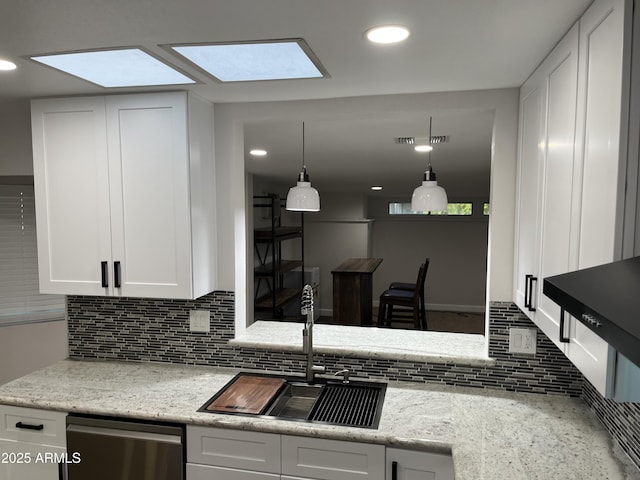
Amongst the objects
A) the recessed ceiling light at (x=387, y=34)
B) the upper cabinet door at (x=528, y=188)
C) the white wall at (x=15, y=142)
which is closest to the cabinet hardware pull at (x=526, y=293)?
the upper cabinet door at (x=528, y=188)

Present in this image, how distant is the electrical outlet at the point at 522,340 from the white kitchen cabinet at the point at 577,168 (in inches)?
15.1

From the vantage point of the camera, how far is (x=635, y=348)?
68 centimetres

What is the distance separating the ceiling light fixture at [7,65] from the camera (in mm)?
1647

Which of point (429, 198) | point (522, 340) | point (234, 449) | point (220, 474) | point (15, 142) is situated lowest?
point (220, 474)

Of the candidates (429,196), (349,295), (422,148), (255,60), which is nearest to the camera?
(255,60)

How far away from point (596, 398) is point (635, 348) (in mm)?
1408

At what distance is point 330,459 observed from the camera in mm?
1724

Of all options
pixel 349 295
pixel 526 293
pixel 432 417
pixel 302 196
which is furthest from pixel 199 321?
pixel 349 295

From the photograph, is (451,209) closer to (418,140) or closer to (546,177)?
(418,140)

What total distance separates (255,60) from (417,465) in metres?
1.65

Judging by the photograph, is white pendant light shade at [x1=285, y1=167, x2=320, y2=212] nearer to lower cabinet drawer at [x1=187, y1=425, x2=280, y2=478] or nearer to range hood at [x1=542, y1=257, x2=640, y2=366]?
lower cabinet drawer at [x1=187, y1=425, x2=280, y2=478]

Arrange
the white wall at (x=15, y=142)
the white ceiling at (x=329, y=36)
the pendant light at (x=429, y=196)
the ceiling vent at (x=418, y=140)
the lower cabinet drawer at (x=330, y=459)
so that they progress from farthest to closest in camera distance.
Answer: the ceiling vent at (x=418, y=140) → the white wall at (x=15, y=142) → the pendant light at (x=429, y=196) → the lower cabinet drawer at (x=330, y=459) → the white ceiling at (x=329, y=36)

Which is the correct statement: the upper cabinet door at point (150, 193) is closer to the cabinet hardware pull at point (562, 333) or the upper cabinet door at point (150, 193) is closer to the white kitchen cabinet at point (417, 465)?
the white kitchen cabinet at point (417, 465)

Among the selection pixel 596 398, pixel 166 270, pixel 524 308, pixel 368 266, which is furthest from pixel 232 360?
pixel 368 266
